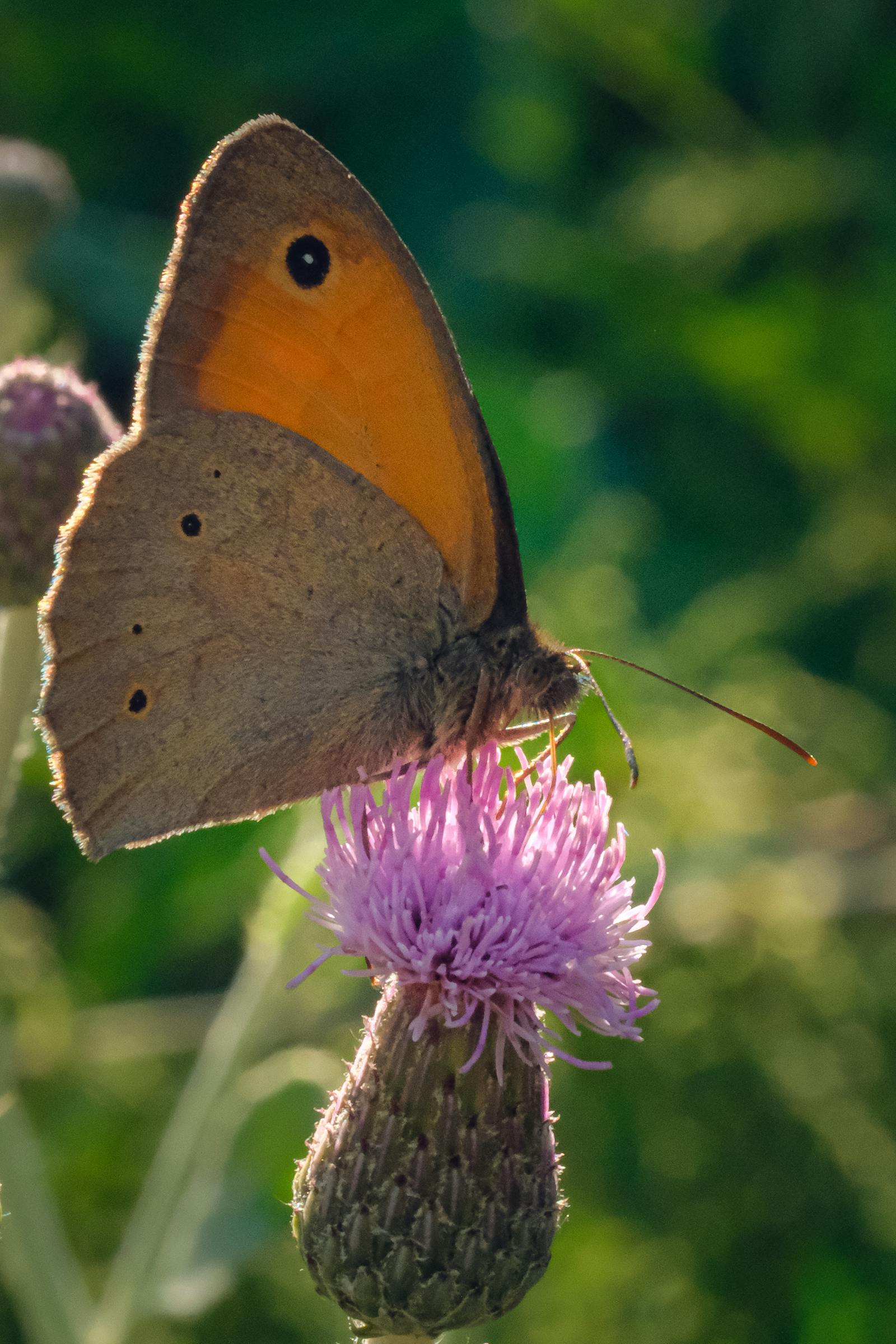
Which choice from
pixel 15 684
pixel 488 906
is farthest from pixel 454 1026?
pixel 15 684

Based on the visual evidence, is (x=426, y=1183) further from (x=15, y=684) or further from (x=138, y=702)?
(x=15, y=684)

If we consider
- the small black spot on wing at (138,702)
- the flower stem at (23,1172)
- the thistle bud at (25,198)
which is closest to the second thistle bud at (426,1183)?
the small black spot on wing at (138,702)

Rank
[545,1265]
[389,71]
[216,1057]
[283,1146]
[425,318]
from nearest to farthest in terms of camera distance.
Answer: [545,1265]
[425,318]
[216,1057]
[283,1146]
[389,71]

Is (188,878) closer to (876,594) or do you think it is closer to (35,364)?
(35,364)

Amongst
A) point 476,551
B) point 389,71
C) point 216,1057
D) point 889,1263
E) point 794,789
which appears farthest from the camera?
point 389,71

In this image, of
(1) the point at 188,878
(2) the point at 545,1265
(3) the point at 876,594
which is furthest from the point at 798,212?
(2) the point at 545,1265

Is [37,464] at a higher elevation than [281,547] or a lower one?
higher
